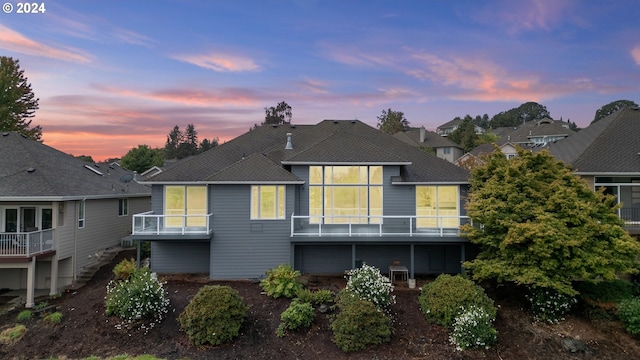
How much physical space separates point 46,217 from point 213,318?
10493 millimetres

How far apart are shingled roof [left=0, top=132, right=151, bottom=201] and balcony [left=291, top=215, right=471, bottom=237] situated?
10.2 metres

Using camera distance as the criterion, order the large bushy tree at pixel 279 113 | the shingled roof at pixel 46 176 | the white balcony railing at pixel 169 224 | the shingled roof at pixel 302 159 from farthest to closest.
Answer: the large bushy tree at pixel 279 113, the shingled roof at pixel 46 176, the shingled roof at pixel 302 159, the white balcony railing at pixel 169 224

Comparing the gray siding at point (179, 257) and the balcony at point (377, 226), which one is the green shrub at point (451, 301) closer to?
the balcony at point (377, 226)

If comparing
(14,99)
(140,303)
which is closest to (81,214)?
(140,303)

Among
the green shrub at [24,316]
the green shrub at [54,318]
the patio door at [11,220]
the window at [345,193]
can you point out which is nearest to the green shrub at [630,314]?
the window at [345,193]

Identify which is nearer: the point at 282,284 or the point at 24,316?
the point at 24,316

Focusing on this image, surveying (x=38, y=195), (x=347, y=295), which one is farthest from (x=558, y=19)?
(x=38, y=195)

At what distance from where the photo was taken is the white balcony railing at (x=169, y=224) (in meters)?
12.7

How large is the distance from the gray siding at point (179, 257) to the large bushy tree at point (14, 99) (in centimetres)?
2309

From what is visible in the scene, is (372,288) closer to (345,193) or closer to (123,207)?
(345,193)

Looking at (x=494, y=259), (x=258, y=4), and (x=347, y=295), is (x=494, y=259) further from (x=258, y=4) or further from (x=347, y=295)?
(x=258, y=4)

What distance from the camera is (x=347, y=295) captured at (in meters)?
10.1

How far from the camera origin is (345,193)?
14430 mm

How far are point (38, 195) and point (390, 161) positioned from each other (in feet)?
47.5
